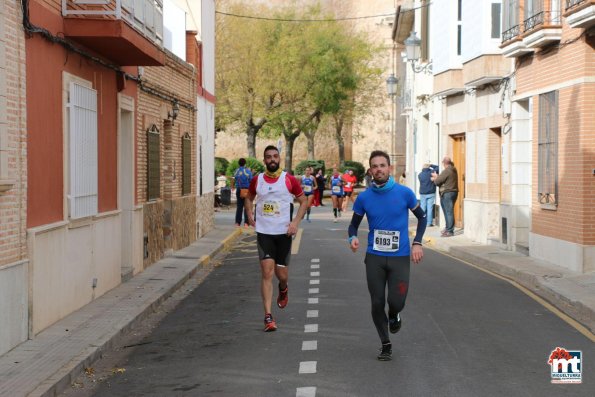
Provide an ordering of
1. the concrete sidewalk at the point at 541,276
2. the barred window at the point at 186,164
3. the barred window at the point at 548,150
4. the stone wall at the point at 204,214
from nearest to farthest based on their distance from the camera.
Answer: the concrete sidewalk at the point at 541,276 → the barred window at the point at 548,150 → the barred window at the point at 186,164 → the stone wall at the point at 204,214

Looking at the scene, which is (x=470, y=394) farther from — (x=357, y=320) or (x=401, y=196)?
(x=357, y=320)

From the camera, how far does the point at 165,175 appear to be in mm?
20266

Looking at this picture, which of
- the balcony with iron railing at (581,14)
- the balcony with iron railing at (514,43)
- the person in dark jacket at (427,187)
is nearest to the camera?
the balcony with iron railing at (581,14)

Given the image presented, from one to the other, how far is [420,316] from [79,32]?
521 centimetres

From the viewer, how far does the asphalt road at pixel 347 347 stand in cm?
775

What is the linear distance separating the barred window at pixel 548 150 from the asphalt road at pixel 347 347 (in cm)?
364

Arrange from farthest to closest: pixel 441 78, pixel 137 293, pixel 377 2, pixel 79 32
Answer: pixel 377 2
pixel 441 78
pixel 137 293
pixel 79 32

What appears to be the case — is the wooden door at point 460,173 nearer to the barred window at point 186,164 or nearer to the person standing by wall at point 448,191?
the person standing by wall at point 448,191

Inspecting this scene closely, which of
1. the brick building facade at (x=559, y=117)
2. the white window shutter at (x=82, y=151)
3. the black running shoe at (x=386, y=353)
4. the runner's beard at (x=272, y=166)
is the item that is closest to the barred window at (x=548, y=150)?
the brick building facade at (x=559, y=117)

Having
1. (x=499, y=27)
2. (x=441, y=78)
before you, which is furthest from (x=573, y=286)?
(x=441, y=78)

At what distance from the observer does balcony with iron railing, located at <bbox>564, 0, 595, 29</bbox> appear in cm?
1466

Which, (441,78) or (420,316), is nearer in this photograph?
(420,316)

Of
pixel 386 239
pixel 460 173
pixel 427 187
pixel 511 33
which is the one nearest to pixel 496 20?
pixel 511 33

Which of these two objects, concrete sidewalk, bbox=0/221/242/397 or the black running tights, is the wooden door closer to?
concrete sidewalk, bbox=0/221/242/397
